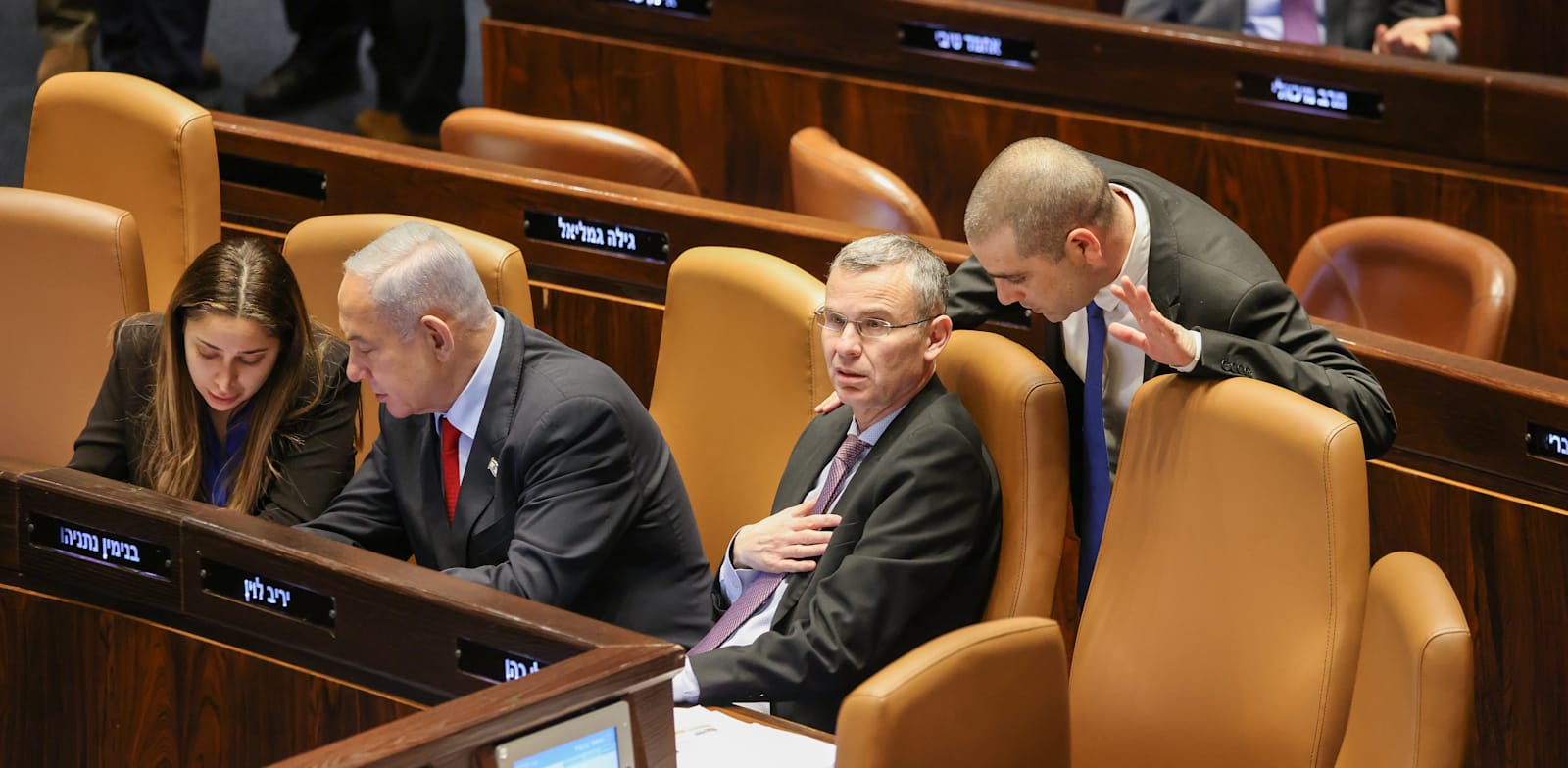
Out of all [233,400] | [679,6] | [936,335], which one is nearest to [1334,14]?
[679,6]

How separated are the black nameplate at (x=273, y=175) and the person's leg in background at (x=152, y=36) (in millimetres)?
1438

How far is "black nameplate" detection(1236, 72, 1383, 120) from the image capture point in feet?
10.3

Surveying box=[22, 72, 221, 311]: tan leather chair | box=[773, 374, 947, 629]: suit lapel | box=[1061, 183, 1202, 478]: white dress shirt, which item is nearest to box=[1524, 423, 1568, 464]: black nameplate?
box=[1061, 183, 1202, 478]: white dress shirt

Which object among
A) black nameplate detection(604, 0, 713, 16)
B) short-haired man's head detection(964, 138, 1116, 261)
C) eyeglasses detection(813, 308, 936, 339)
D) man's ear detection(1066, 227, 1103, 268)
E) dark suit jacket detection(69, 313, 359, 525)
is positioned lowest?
dark suit jacket detection(69, 313, 359, 525)

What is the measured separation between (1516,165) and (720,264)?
57.8 inches

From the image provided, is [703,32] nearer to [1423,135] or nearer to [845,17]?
[845,17]

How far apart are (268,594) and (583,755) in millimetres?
521

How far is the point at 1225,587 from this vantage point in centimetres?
181

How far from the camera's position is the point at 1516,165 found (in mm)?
3057

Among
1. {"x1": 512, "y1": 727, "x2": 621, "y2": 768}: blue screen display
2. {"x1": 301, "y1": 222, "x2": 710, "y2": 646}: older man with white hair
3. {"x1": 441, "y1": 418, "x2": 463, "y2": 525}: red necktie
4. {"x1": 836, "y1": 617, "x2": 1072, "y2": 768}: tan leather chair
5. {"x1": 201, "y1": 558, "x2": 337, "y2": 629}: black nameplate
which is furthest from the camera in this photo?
{"x1": 441, "y1": 418, "x2": 463, "y2": 525}: red necktie

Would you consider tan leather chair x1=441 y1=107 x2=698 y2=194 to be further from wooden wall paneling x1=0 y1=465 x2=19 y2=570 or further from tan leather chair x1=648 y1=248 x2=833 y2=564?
wooden wall paneling x1=0 y1=465 x2=19 y2=570

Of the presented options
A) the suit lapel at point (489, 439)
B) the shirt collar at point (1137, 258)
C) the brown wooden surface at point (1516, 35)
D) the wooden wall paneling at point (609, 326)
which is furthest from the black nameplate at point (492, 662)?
the brown wooden surface at point (1516, 35)

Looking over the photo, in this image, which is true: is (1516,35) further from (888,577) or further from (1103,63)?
(888,577)

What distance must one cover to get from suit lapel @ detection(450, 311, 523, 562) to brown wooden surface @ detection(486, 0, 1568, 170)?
1545mm
